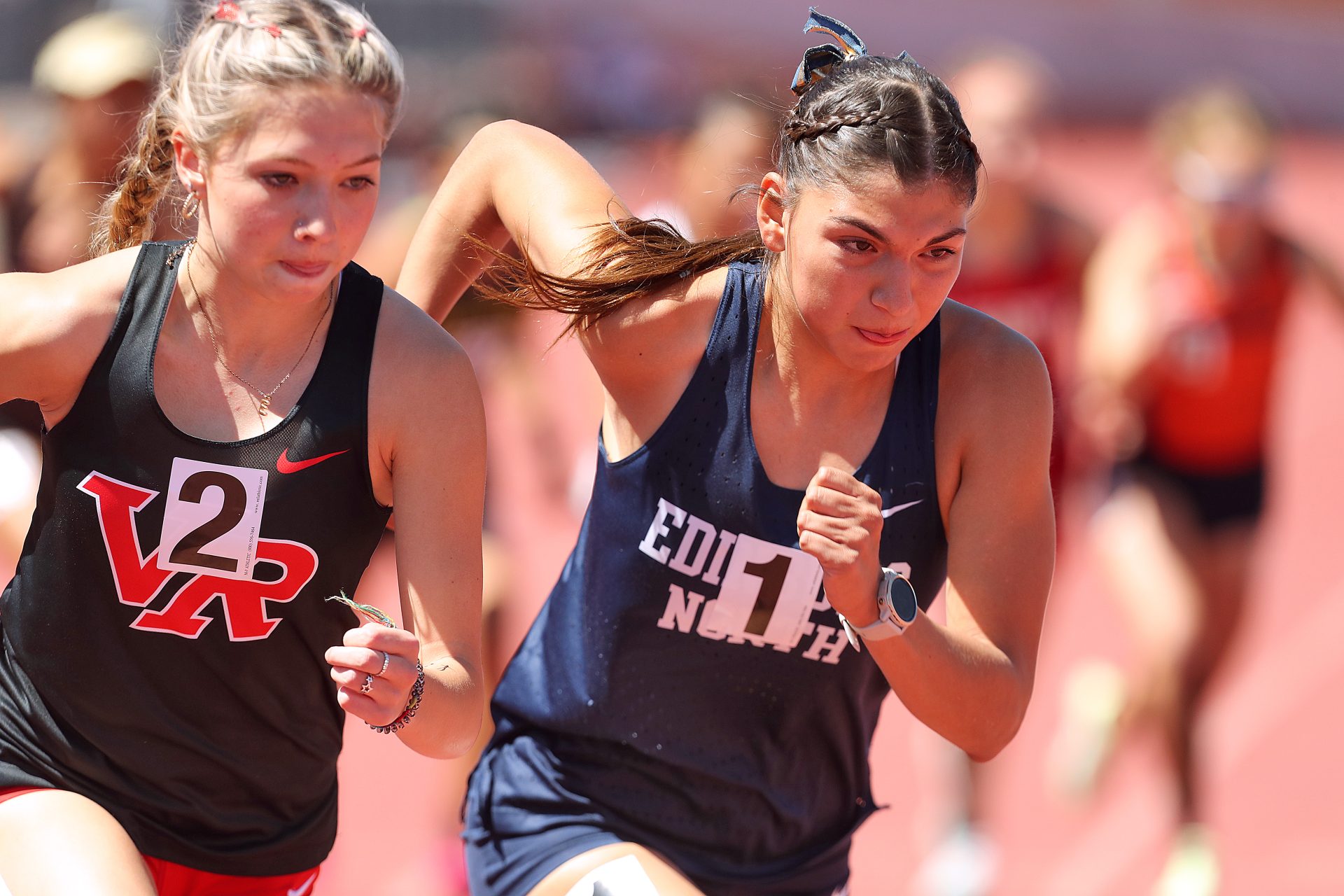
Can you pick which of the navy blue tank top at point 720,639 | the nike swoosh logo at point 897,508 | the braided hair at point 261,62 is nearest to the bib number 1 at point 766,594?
the navy blue tank top at point 720,639

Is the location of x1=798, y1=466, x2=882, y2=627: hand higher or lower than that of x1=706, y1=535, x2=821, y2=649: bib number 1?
higher

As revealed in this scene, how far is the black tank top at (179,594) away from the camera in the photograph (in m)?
2.75

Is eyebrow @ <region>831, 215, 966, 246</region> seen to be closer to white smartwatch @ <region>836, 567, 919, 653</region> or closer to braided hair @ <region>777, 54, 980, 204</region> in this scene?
braided hair @ <region>777, 54, 980, 204</region>

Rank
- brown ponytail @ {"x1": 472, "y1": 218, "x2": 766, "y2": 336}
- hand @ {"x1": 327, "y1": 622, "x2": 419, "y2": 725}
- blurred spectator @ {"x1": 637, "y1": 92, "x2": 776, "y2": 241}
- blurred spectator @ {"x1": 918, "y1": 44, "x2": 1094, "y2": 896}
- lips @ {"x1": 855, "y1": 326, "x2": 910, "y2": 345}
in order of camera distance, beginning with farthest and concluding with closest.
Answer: blurred spectator @ {"x1": 918, "y1": 44, "x2": 1094, "y2": 896}, blurred spectator @ {"x1": 637, "y1": 92, "x2": 776, "y2": 241}, brown ponytail @ {"x1": 472, "y1": 218, "x2": 766, "y2": 336}, lips @ {"x1": 855, "y1": 326, "x2": 910, "y2": 345}, hand @ {"x1": 327, "y1": 622, "x2": 419, "y2": 725}

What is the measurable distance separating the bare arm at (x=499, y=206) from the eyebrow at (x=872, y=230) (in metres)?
0.58

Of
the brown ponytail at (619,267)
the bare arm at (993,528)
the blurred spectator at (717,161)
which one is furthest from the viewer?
the blurred spectator at (717,161)

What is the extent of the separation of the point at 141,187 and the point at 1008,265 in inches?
147

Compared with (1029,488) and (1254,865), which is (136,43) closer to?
(1029,488)

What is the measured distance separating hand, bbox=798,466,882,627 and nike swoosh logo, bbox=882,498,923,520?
299mm

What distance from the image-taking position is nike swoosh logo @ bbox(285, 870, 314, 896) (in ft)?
10.2

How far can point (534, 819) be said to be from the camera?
321 centimetres

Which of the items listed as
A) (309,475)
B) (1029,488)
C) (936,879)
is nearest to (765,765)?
(1029,488)

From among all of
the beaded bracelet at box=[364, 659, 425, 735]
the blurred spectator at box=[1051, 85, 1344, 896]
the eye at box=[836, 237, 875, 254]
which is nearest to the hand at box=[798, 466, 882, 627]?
the eye at box=[836, 237, 875, 254]

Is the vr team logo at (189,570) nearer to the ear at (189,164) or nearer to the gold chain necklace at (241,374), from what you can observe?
the gold chain necklace at (241,374)
